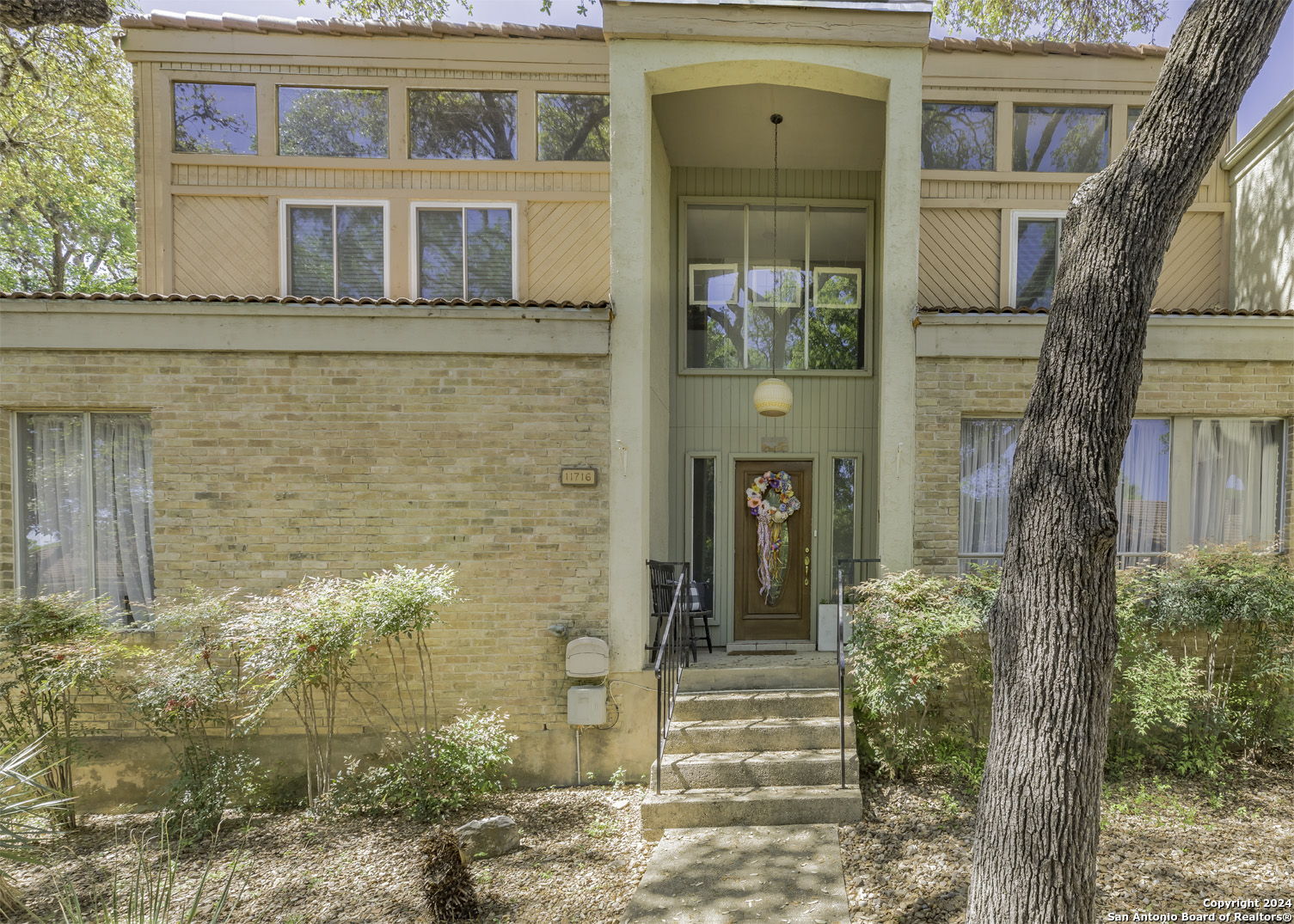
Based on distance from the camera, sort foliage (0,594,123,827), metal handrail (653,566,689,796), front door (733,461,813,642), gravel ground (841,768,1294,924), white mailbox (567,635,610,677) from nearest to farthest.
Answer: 1. gravel ground (841,768,1294,924)
2. foliage (0,594,123,827)
3. metal handrail (653,566,689,796)
4. white mailbox (567,635,610,677)
5. front door (733,461,813,642)

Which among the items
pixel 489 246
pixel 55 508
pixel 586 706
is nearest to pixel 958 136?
pixel 489 246

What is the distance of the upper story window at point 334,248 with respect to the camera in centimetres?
717

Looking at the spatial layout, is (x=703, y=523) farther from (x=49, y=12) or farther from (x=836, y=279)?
(x=49, y=12)

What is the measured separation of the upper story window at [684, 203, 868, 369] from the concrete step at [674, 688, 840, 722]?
3.96 m

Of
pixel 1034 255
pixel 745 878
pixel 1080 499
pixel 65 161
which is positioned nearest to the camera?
pixel 1080 499

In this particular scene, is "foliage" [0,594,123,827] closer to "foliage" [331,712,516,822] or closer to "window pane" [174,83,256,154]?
"foliage" [331,712,516,822]

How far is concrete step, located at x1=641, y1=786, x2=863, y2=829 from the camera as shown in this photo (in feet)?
A: 15.0

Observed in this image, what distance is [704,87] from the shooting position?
20.4 ft

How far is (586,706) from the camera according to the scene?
552cm

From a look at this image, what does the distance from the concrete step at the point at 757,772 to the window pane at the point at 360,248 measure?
226 inches

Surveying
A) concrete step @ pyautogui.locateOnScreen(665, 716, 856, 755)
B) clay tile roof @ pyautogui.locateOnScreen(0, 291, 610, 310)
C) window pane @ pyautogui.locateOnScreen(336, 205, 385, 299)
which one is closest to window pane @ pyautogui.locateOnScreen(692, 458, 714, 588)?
concrete step @ pyautogui.locateOnScreen(665, 716, 856, 755)

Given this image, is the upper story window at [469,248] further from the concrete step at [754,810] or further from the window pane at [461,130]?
the concrete step at [754,810]

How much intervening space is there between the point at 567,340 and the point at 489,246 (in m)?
2.30

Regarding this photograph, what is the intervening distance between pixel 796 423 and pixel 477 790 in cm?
506
